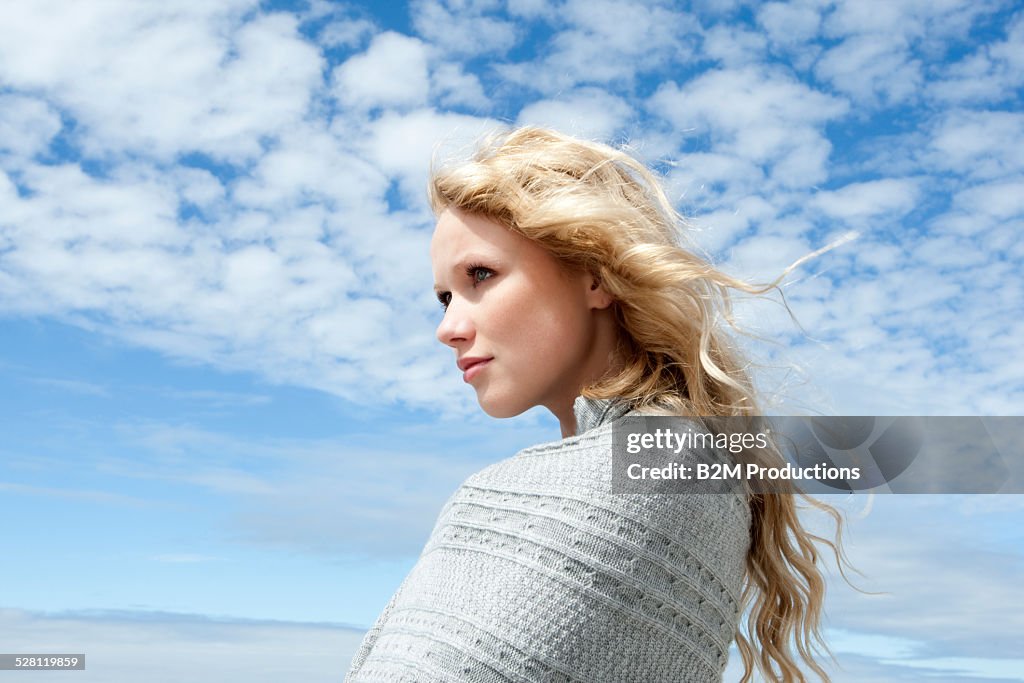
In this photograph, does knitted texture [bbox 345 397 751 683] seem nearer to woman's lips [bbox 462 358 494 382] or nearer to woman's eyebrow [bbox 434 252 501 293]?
woman's lips [bbox 462 358 494 382]

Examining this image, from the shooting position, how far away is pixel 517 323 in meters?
2.90

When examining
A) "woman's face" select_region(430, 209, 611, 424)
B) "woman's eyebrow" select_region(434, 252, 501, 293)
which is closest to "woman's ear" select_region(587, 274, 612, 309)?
"woman's face" select_region(430, 209, 611, 424)

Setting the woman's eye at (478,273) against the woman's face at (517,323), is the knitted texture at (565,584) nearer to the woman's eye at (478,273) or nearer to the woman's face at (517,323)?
the woman's face at (517,323)

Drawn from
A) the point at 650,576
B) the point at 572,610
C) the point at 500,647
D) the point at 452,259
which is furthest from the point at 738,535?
the point at 452,259

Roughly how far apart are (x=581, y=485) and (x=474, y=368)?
70cm

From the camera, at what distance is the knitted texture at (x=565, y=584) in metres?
2.28

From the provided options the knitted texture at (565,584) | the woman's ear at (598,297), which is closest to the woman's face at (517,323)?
the woman's ear at (598,297)

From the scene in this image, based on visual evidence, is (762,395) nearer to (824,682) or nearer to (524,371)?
(524,371)

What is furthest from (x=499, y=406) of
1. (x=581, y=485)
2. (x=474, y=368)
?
(x=581, y=485)

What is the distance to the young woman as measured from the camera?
2320 mm

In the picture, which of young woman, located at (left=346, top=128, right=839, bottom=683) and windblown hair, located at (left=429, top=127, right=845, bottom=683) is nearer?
young woman, located at (left=346, top=128, right=839, bottom=683)

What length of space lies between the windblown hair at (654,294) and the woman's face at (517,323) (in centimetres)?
6

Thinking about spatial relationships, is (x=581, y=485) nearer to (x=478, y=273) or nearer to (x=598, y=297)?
(x=598, y=297)

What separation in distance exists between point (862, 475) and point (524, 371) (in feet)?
3.88
